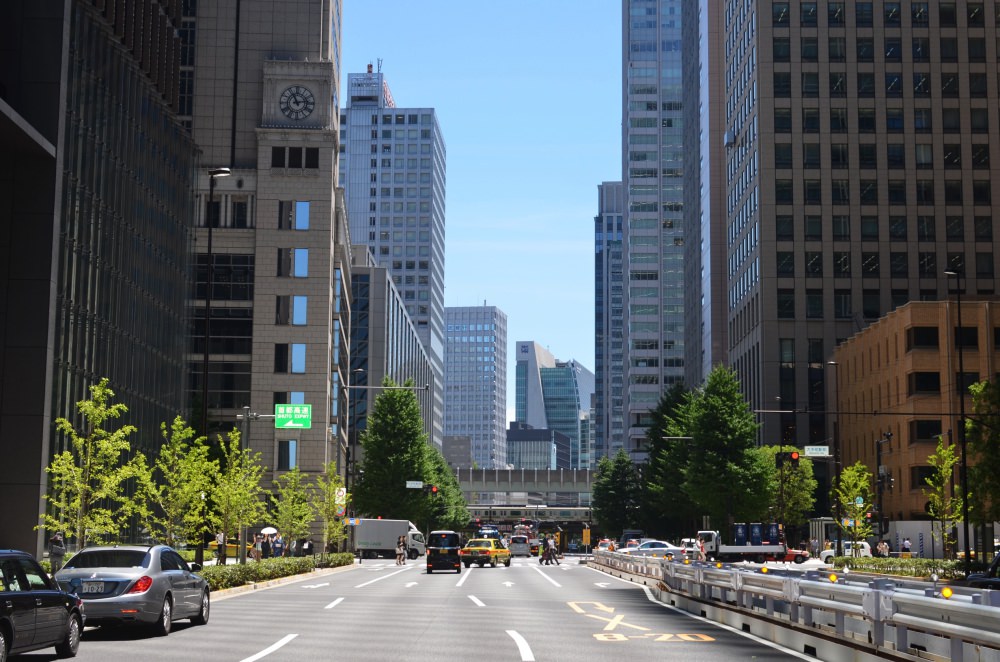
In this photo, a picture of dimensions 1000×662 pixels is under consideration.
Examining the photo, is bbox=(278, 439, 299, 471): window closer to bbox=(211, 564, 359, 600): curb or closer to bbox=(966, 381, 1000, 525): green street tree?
bbox=(211, 564, 359, 600): curb

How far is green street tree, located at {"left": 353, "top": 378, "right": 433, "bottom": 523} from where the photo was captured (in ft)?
327

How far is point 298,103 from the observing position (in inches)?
3851

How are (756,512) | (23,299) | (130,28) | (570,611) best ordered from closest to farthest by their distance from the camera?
(570,611) → (23,299) → (130,28) → (756,512)

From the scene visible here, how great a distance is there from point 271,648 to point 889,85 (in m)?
110

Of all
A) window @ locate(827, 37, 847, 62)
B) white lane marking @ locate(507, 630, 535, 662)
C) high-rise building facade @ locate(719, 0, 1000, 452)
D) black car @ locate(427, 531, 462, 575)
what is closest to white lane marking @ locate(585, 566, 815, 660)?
white lane marking @ locate(507, 630, 535, 662)

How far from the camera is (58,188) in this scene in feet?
143

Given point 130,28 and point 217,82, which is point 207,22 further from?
point 130,28

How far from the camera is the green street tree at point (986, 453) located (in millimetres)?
47344

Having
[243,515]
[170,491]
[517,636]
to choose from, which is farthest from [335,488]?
[517,636]

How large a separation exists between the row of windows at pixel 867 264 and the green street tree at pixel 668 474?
17998 millimetres

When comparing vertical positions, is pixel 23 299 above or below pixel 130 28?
below

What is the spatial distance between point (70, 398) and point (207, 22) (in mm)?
60871

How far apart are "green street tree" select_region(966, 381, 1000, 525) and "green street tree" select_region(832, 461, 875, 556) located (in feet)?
57.8

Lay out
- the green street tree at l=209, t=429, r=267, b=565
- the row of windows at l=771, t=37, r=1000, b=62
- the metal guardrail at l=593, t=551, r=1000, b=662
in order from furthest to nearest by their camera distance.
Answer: the row of windows at l=771, t=37, r=1000, b=62 < the green street tree at l=209, t=429, r=267, b=565 < the metal guardrail at l=593, t=551, r=1000, b=662
